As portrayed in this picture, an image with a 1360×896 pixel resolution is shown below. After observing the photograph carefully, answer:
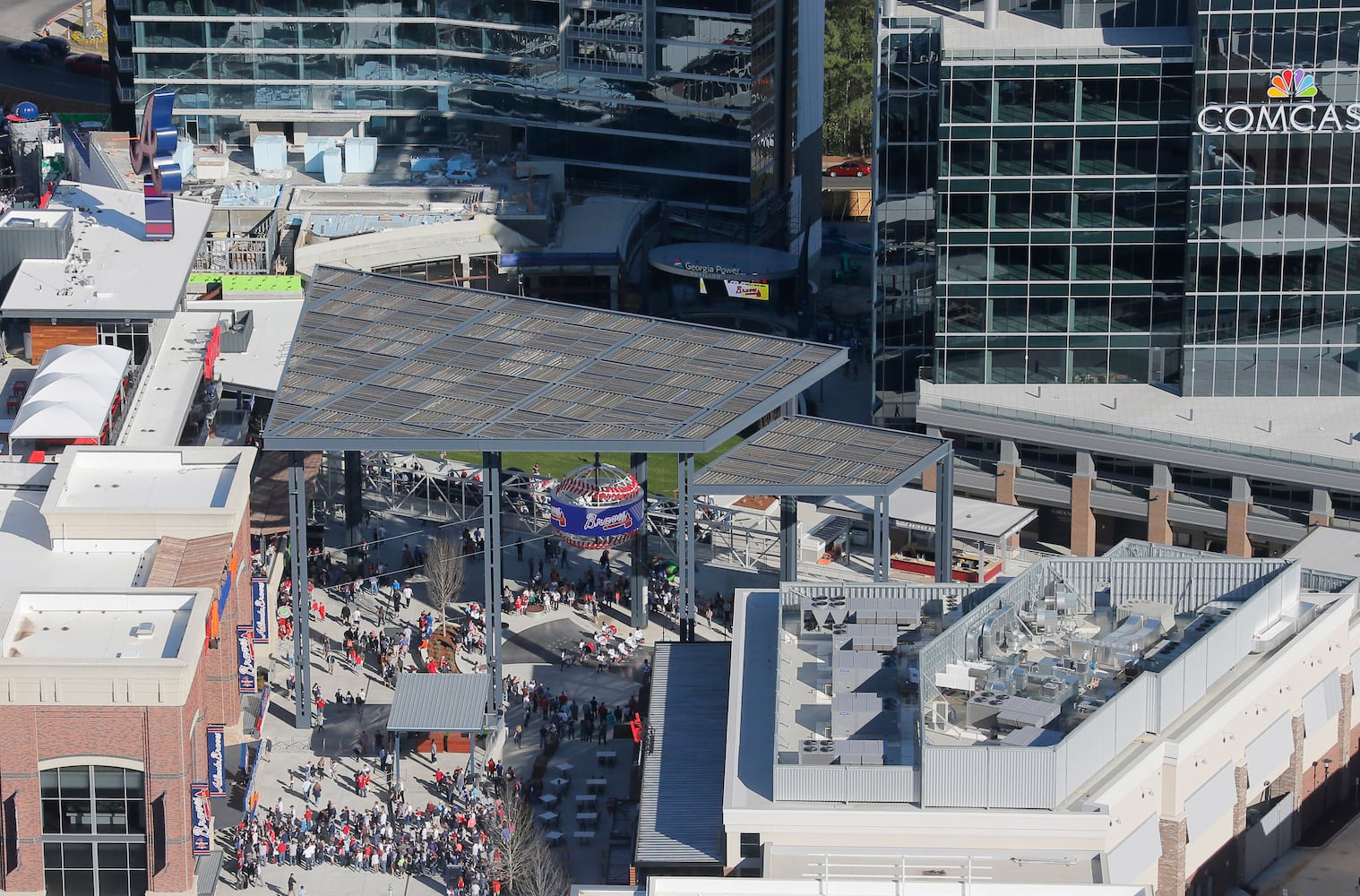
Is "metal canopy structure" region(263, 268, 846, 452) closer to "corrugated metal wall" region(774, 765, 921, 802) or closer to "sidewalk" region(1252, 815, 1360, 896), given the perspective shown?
"corrugated metal wall" region(774, 765, 921, 802)

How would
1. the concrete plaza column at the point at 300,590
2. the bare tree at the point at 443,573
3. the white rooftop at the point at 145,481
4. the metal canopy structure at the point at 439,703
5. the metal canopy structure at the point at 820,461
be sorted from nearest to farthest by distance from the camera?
the white rooftop at the point at 145,481 < the metal canopy structure at the point at 439,703 < the metal canopy structure at the point at 820,461 < the concrete plaza column at the point at 300,590 < the bare tree at the point at 443,573

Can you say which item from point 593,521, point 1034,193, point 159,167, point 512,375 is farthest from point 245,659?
point 1034,193

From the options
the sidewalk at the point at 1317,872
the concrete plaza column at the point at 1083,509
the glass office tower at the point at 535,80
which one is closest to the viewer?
the sidewalk at the point at 1317,872

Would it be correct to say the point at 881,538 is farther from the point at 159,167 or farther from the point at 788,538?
the point at 159,167

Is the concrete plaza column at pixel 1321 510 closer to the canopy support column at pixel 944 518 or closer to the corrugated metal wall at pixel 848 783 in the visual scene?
the canopy support column at pixel 944 518

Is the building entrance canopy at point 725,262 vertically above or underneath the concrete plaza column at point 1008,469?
above

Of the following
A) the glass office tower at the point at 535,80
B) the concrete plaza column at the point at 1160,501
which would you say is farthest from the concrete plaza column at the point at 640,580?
the glass office tower at the point at 535,80
